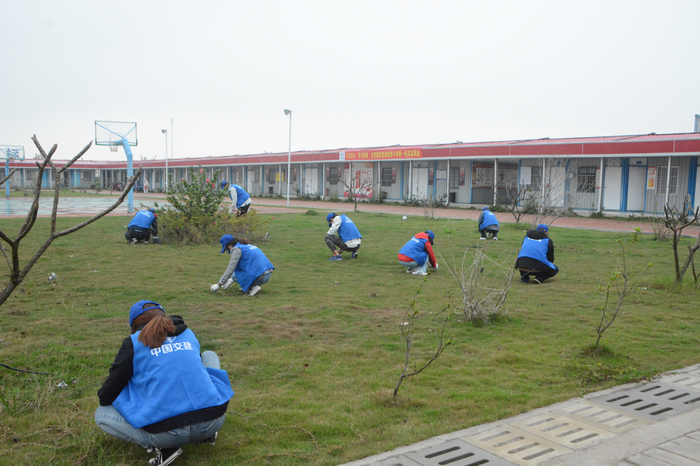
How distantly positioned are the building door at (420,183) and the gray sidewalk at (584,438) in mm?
30264

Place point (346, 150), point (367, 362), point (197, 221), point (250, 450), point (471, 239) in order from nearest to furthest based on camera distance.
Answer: point (250, 450), point (367, 362), point (197, 221), point (471, 239), point (346, 150)

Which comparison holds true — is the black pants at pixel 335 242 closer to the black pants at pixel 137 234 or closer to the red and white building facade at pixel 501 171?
the black pants at pixel 137 234

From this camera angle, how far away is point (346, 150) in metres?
38.9

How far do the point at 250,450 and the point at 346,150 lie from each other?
118ft

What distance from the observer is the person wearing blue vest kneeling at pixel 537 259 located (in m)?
9.78

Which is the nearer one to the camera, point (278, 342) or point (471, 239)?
point (278, 342)

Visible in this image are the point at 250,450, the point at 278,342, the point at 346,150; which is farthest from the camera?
the point at 346,150

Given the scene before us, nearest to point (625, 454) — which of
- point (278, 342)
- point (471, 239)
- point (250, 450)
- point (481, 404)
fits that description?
point (481, 404)

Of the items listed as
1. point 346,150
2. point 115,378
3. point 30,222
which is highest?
point 346,150

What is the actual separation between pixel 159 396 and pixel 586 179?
26.4m

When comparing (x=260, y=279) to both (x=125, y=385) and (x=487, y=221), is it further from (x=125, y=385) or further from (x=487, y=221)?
(x=487, y=221)

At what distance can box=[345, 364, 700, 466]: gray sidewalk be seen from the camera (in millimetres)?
3590

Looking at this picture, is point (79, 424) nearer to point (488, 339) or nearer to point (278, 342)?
point (278, 342)

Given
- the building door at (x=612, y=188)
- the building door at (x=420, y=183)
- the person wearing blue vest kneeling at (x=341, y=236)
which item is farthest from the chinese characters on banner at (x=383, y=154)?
the person wearing blue vest kneeling at (x=341, y=236)
